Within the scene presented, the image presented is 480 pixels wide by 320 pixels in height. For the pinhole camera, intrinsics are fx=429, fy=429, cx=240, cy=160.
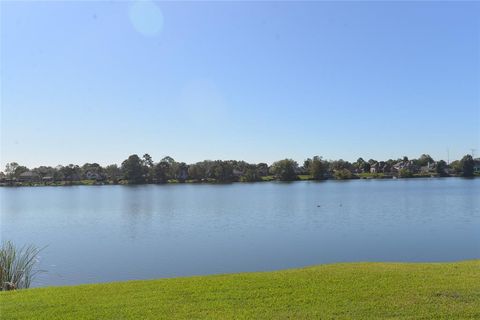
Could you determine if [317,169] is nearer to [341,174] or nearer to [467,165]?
[341,174]

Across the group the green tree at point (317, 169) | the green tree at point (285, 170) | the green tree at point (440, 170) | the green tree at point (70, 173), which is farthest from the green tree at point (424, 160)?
the green tree at point (70, 173)

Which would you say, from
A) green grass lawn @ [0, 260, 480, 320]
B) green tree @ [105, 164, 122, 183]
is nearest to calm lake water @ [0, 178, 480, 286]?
green grass lawn @ [0, 260, 480, 320]

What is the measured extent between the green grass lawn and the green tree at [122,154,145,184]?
5061 inches

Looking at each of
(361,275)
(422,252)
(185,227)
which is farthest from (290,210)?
(361,275)

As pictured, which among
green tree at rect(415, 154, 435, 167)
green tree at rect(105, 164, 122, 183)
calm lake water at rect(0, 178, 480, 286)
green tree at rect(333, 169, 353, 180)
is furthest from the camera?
green tree at rect(415, 154, 435, 167)

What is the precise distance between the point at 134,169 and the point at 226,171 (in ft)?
94.7

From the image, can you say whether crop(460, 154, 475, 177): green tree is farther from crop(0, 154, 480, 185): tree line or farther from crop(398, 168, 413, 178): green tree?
crop(398, 168, 413, 178): green tree

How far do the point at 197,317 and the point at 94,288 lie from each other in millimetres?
3353

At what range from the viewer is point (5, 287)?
10.9 metres

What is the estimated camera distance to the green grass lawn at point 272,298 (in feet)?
22.7

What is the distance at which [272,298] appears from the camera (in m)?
7.77

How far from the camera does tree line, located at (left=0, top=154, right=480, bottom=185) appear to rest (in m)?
137

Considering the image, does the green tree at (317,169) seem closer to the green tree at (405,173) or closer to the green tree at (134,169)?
the green tree at (405,173)

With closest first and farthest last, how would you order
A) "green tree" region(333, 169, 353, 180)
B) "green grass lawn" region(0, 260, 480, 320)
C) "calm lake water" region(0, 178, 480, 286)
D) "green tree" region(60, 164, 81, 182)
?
"green grass lawn" region(0, 260, 480, 320), "calm lake water" region(0, 178, 480, 286), "green tree" region(333, 169, 353, 180), "green tree" region(60, 164, 81, 182)
